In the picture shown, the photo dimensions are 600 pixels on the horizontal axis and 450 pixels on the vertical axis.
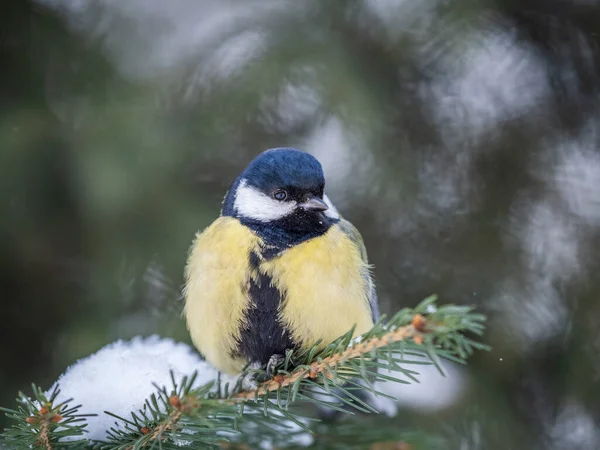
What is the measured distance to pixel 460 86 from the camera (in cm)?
244

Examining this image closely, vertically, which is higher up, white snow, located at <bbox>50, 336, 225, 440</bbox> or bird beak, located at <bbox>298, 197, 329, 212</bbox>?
bird beak, located at <bbox>298, 197, 329, 212</bbox>

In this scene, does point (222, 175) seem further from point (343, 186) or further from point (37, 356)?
point (37, 356)

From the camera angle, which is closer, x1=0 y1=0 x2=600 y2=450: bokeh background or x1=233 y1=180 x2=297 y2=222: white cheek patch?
x1=233 y1=180 x2=297 y2=222: white cheek patch

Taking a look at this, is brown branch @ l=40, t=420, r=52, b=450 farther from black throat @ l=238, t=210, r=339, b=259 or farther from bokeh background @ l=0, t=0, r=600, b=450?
bokeh background @ l=0, t=0, r=600, b=450

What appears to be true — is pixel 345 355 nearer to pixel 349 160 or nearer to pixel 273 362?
pixel 273 362

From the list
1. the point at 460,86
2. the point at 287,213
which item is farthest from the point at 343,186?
the point at 287,213

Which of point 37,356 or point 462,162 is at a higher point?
point 462,162

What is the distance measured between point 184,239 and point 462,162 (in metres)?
1.06

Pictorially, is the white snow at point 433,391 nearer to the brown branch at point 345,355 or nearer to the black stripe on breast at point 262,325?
the black stripe on breast at point 262,325

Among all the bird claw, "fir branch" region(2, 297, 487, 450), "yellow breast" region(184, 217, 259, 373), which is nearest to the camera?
"fir branch" region(2, 297, 487, 450)

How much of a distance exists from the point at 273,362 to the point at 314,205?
404mm

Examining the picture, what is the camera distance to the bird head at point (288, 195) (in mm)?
1679

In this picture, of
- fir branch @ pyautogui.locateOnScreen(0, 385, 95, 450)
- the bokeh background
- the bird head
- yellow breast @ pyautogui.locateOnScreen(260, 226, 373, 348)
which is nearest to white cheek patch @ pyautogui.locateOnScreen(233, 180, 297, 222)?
the bird head

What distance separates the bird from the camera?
1.58 meters
